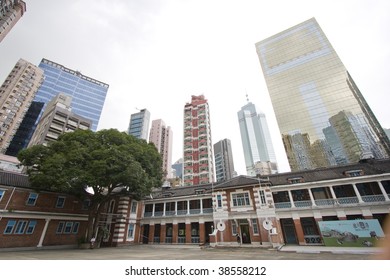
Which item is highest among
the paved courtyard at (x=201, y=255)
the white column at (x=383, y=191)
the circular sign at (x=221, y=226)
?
the white column at (x=383, y=191)

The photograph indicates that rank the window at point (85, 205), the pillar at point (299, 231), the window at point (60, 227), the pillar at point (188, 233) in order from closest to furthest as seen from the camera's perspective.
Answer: the pillar at point (299, 231)
the window at point (60, 227)
the window at point (85, 205)
the pillar at point (188, 233)

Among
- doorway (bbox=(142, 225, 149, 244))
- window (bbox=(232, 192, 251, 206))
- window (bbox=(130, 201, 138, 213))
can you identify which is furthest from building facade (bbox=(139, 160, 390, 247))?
window (bbox=(130, 201, 138, 213))

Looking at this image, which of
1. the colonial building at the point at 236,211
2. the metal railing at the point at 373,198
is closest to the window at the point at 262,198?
the colonial building at the point at 236,211

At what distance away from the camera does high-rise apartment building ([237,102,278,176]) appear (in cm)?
15875

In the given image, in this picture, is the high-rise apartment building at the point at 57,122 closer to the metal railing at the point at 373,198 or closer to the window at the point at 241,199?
the window at the point at 241,199

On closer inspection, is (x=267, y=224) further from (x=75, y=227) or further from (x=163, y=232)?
(x=75, y=227)

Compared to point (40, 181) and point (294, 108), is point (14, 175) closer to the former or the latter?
point (40, 181)

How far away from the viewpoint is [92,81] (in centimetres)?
8194

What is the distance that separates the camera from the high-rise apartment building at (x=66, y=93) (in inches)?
2479

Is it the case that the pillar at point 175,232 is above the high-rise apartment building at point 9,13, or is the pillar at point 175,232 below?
below

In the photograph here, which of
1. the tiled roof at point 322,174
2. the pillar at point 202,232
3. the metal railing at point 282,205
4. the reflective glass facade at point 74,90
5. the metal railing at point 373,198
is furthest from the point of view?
the reflective glass facade at point 74,90

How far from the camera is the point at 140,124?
87.0 metres

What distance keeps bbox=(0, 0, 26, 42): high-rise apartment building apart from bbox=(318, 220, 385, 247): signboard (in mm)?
58817

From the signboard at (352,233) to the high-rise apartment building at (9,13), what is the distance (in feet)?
193
